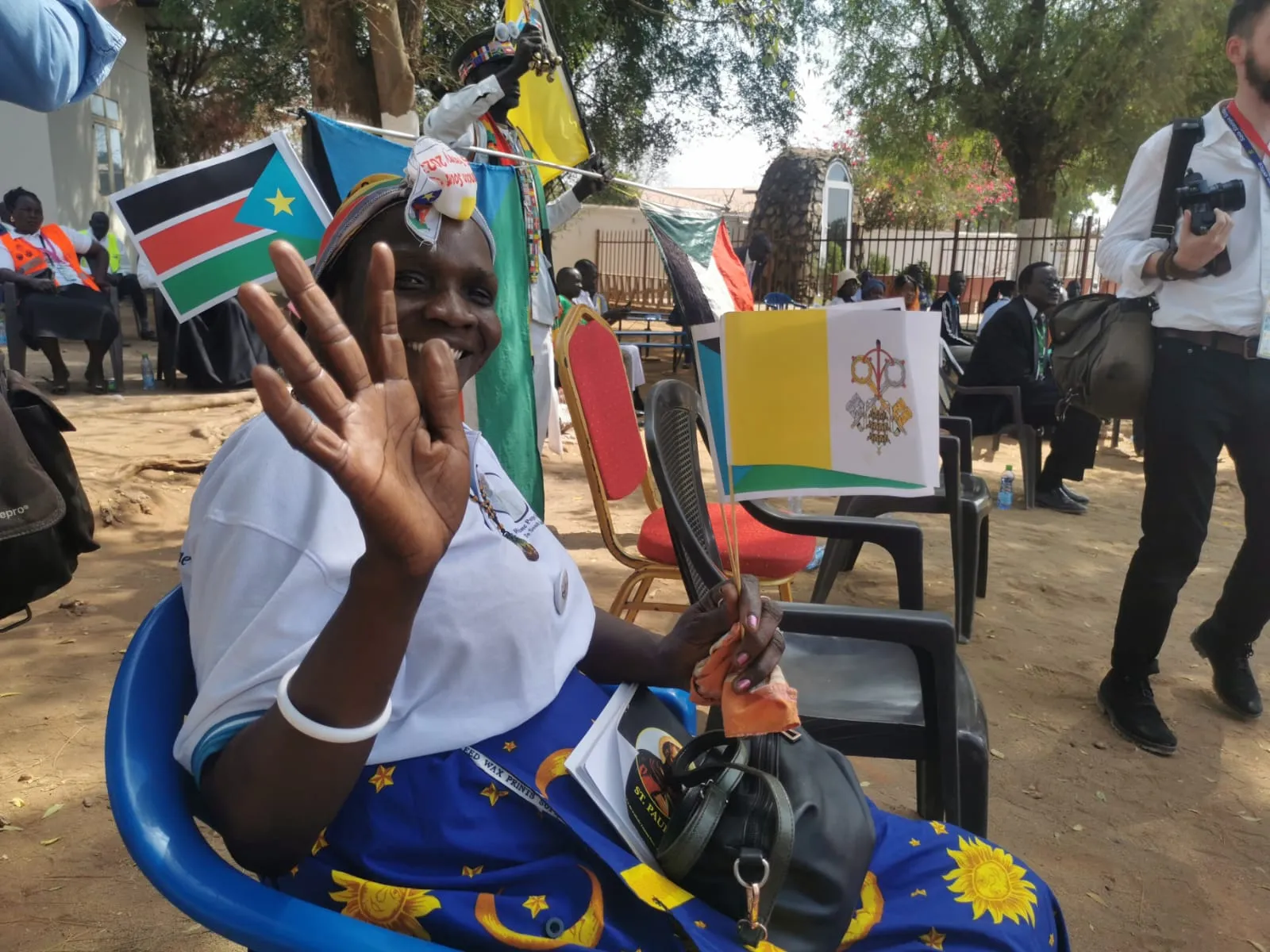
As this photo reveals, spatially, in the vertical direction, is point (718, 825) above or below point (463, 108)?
below

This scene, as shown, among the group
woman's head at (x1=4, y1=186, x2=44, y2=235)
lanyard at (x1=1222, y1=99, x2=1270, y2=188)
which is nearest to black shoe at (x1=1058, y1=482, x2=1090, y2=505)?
lanyard at (x1=1222, y1=99, x2=1270, y2=188)

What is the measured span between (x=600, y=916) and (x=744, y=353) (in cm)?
94

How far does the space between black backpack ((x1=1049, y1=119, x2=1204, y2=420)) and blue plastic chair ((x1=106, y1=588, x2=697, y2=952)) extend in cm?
268

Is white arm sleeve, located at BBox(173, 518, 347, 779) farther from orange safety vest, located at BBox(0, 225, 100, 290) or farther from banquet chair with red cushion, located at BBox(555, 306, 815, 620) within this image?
orange safety vest, located at BBox(0, 225, 100, 290)

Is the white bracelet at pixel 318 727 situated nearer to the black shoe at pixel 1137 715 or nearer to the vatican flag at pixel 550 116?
the black shoe at pixel 1137 715

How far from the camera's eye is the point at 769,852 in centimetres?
110

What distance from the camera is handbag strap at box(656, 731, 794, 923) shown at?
1.09 metres

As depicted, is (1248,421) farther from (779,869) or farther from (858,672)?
(779,869)

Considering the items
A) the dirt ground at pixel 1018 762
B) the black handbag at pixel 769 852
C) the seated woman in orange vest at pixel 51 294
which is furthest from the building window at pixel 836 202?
the black handbag at pixel 769 852

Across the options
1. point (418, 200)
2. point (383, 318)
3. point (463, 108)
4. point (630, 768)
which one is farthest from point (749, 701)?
point (463, 108)

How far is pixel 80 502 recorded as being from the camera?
1.68m

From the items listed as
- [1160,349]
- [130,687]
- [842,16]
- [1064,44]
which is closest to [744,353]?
[130,687]

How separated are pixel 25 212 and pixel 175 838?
369 inches

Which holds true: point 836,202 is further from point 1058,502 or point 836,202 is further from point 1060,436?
point 1058,502
